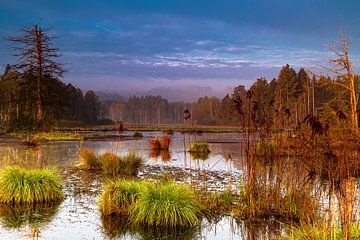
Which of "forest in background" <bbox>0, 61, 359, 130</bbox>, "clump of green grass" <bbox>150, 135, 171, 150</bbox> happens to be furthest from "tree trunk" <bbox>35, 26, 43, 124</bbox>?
"clump of green grass" <bbox>150, 135, 171, 150</bbox>

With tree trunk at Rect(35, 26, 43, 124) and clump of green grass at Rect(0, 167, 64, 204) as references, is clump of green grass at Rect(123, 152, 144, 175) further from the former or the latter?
tree trunk at Rect(35, 26, 43, 124)

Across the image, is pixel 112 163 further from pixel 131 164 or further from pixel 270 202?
pixel 270 202

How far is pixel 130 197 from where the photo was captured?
10.4 meters

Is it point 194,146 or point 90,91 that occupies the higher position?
point 90,91

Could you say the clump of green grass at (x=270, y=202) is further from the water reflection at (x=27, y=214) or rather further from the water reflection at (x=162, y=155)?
the water reflection at (x=162, y=155)

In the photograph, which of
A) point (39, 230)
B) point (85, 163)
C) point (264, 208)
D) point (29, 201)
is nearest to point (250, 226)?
point (264, 208)

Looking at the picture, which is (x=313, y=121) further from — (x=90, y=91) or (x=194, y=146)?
(x=90, y=91)

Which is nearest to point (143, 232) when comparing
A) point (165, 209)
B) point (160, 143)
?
point (165, 209)

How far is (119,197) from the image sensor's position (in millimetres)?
10414

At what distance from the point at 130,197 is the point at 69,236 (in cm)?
231

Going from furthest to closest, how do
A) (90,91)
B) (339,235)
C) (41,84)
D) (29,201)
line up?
(90,91), (41,84), (29,201), (339,235)

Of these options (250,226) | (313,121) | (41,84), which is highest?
(41,84)

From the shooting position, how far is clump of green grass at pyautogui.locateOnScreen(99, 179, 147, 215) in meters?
10.2

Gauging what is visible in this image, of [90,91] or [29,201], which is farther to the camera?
[90,91]
